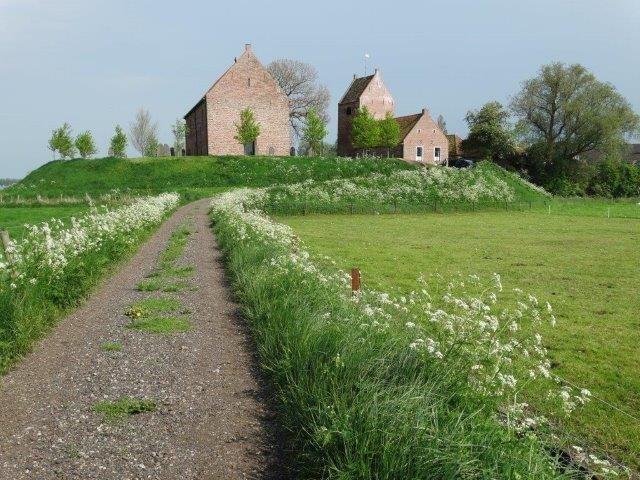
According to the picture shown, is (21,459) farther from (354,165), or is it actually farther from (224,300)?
(354,165)

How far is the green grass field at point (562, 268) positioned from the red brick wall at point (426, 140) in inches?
1630

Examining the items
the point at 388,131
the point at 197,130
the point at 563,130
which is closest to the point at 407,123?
the point at 388,131

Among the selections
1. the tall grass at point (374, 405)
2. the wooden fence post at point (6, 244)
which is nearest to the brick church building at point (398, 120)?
the wooden fence post at point (6, 244)

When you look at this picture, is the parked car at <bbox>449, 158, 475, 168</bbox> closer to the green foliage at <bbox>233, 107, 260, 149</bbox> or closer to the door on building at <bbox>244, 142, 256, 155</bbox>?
the door on building at <bbox>244, 142, 256, 155</bbox>

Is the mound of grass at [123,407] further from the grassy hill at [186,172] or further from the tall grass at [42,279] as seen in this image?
the grassy hill at [186,172]

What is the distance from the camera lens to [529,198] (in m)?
45.8

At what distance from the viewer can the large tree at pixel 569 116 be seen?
6344 cm

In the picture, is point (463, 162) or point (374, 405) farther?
point (463, 162)

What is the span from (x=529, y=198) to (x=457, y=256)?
101ft

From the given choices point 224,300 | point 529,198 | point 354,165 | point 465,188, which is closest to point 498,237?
point 224,300

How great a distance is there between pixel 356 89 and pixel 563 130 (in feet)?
92.6

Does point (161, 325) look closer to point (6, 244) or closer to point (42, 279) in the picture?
point (42, 279)

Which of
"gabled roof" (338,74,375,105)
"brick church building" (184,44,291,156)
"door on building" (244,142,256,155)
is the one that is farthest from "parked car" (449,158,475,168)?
"door on building" (244,142,256,155)

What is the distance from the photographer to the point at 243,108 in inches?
2527
